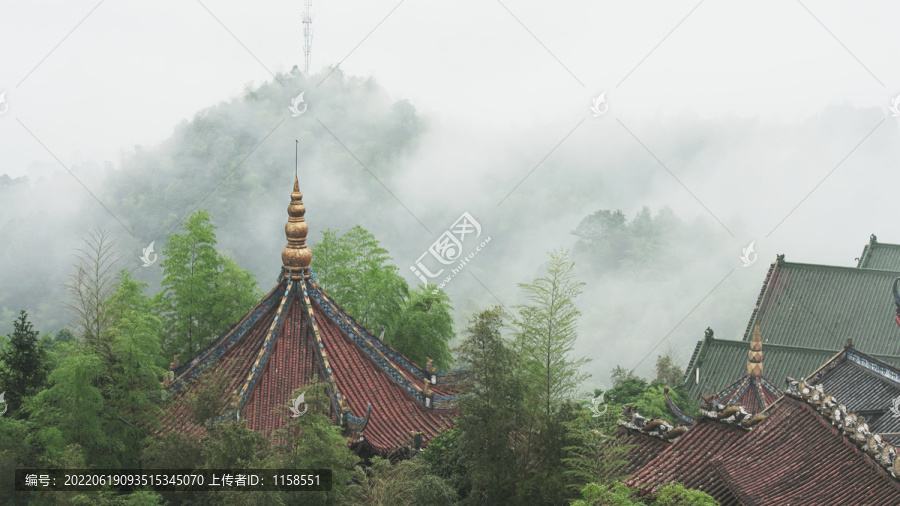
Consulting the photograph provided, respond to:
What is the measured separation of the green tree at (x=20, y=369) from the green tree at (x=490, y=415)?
262 inches

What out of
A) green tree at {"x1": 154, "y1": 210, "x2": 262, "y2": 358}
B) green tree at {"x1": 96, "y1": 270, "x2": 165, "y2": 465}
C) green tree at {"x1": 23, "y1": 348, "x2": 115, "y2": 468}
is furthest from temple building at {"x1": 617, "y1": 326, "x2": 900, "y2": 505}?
green tree at {"x1": 154, "y1": 210, "x2": 262, "y2": 358}

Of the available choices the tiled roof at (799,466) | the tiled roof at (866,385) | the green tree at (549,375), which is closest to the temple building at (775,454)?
the tiled roof at (799,466)

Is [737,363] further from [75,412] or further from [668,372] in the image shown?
[75,412]

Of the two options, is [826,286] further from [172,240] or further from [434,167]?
[434,167]

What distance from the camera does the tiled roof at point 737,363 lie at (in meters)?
25.0

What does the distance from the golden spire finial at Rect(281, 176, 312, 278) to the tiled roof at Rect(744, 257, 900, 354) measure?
14167 millimetres

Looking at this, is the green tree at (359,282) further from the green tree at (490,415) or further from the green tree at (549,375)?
the green tree at (490,415)

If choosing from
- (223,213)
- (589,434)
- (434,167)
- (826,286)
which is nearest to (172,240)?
(589,434)

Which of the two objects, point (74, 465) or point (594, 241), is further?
point (594, 241)

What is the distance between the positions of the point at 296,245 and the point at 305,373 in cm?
220

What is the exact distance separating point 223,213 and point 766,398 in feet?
155

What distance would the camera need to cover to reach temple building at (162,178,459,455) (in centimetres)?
1639

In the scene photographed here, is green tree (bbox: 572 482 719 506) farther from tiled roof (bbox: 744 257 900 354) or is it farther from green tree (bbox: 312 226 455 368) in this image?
tiled roof (bbox: 744 257 900 354)

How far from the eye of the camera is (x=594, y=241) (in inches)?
2464
